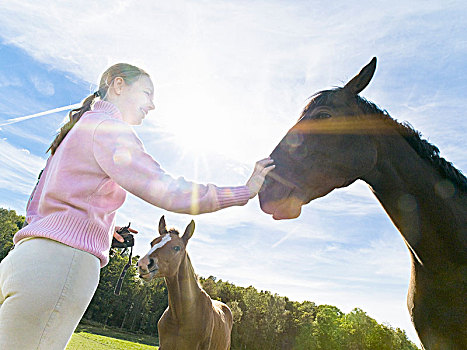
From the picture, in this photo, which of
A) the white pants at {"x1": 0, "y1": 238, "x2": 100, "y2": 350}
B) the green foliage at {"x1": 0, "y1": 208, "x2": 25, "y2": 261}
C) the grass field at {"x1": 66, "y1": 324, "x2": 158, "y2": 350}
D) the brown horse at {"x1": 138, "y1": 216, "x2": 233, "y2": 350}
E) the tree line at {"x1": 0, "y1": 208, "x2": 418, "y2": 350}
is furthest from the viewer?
the green foliage at {"x1": 0, "y1": 208, "x2": 25, "y2": 261}

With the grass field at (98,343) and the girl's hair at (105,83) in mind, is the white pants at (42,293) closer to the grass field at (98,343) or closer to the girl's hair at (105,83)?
the girl's hair at (105,83)

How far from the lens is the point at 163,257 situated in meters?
6.04

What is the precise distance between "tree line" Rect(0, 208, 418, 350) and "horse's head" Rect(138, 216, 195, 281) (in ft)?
105

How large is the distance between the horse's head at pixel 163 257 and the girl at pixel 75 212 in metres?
4.11

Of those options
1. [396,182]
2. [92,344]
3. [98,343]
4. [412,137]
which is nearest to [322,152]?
[396,182]

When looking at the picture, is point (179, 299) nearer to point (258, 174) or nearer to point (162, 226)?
point (162, 226)

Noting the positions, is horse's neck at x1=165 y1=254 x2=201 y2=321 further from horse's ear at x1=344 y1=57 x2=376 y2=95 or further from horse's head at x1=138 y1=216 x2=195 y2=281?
horse's ear at x1=344 y1=57 x2=376 y2=95

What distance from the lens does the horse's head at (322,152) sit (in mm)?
2271

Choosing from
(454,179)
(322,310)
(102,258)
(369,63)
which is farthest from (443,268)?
(322,310)

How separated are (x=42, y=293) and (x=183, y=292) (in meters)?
4.85

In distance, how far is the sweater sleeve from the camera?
1703 mm

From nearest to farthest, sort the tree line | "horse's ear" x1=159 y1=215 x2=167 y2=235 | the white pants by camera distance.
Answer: the white pants → "horse's ear" x1=159 y1=215 x2=167 y2=235 → the tree line

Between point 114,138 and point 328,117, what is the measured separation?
4.99 ft

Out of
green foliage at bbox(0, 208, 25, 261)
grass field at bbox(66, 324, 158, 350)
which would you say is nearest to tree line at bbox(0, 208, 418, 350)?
green foliage at bbox(0, 208, 25, 261)
